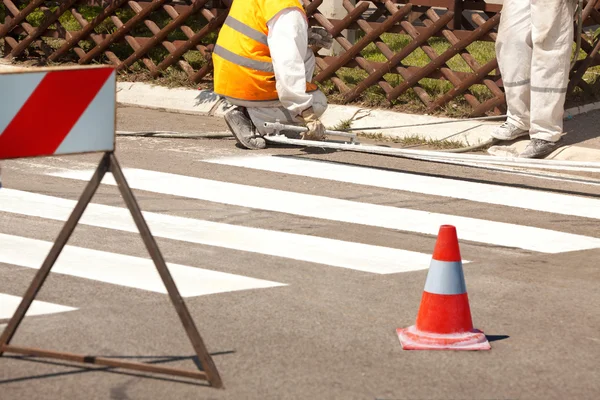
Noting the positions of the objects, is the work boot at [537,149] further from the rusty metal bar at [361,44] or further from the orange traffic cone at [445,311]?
the orange traffic cone at [445,311]

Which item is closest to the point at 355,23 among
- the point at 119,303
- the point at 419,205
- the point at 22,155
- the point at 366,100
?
the point at 366,100

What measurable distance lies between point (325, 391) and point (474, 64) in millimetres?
6121

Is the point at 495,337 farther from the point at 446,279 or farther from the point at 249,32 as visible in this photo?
the point at 249,32

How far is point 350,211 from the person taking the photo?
24.2 feet

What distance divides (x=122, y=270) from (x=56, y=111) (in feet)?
5.62

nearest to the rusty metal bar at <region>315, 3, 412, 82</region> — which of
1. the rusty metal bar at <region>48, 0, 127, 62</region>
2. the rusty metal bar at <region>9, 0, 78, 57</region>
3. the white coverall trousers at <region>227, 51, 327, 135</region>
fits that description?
the white coverall trousers at <region>227, 51, 327, 135</region>

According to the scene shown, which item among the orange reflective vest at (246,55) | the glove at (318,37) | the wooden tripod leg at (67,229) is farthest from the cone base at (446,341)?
the glove at (318,37)

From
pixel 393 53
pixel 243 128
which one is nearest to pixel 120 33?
pixel 393 53

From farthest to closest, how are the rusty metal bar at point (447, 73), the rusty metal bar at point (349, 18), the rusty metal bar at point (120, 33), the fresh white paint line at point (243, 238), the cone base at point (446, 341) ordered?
the rusty metal bar at point (120, 33) → the rusty metal bar at point (349, 18) → the rusty metal bar at point (447, 73) → the fresh white paint line at point (243, 238) → the cone base at point (446, 341)

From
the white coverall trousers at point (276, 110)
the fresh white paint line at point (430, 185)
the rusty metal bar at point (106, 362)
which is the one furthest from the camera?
the white coverall trousers at point (276, 110)

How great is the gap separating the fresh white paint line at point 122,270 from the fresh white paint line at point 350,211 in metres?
1.47

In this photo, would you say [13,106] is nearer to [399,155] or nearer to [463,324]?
[463,324]

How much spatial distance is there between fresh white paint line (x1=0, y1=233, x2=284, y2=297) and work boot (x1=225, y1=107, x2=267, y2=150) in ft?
10.3

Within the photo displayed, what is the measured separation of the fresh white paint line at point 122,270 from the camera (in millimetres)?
5621
